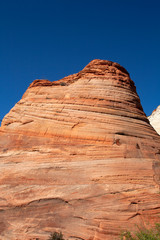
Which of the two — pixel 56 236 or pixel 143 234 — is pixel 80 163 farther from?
pixel 143 234

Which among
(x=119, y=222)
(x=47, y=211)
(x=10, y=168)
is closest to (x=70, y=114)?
(x=10, y=168)

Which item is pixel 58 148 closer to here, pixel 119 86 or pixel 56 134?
pixel 56 134

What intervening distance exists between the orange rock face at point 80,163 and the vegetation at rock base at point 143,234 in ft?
0.77

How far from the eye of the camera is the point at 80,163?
7.77 metres

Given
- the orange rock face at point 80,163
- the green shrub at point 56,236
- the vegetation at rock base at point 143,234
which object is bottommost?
the green shrub at point 56,236

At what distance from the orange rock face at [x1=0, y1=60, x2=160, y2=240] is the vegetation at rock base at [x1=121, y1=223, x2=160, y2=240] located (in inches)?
9.2

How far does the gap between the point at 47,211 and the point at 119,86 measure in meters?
8.51

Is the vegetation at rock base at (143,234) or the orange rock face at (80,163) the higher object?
the orange rock face at (80,163)

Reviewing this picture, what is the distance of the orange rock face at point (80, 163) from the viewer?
621 centimetres

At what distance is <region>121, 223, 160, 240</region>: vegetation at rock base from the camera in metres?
5.48

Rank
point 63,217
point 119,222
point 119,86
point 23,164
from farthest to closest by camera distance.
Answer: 1. point 119,86
2. point 23,164
3. point 63,217
4. point 119,222

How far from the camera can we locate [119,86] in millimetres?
11398

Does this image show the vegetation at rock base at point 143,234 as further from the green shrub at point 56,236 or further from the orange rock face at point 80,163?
the green shrub at point 56,236

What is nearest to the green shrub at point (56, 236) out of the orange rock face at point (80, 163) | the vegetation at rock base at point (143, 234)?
the orange rock face at point (80, 163)
